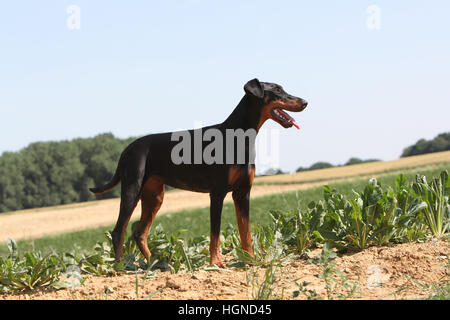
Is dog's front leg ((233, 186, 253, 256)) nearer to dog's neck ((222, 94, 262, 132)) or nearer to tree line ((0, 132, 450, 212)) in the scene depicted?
dog's neck ((222, 94, 262, 132))

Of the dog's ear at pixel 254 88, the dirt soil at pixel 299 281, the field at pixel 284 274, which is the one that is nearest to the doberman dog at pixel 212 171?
the dog's ear at pixel 254 88

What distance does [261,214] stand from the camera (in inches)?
632

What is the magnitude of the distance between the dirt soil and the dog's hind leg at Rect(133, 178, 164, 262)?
1.61ft

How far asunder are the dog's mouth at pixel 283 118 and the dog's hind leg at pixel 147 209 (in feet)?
4.81

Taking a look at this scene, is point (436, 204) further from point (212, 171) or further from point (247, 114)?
point (212, 171)

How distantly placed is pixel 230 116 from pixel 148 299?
6.95 ft

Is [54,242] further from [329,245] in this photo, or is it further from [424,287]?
[424,287]

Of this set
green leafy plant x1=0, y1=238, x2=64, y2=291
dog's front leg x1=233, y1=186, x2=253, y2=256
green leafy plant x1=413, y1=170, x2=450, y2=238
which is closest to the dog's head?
dog's front leg x1=233, y1=186, x2=253, y2=256

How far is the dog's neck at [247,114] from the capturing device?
4860 mm

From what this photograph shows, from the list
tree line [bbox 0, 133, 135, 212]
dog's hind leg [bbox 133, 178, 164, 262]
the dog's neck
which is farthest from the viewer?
tree line [bbox 0, 133, 135, 212]

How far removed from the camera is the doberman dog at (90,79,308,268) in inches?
187

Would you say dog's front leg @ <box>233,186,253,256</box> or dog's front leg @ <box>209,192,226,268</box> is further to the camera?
dog's front leg @ <box>233,186,253,256</box>

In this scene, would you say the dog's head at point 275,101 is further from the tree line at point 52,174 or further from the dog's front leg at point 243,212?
the tree line at point 52,174
